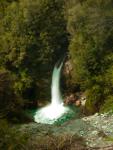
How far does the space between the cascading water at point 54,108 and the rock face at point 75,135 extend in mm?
8442

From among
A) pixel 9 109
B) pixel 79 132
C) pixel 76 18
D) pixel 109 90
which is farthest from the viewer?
pixel 76 18

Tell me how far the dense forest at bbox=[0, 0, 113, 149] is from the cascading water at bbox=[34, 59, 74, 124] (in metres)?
0.59

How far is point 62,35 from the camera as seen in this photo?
4191 centimetres

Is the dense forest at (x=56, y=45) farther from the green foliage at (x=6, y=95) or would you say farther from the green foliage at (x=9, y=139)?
the green foliage at (x=9, y=139)

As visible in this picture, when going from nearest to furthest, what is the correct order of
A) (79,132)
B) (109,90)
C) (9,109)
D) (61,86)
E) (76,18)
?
(79,132) < (9,109) < (109,90) < (76,18) < (61,86)

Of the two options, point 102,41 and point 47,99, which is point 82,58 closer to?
point 102,41

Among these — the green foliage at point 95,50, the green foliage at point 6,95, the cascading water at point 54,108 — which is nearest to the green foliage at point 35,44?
the cascading water at point 54,108

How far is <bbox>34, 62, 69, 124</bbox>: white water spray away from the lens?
36250 millimetres

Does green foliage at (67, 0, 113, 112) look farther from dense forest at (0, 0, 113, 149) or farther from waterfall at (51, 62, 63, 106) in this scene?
waterfall at (51, 62, 63, 106)

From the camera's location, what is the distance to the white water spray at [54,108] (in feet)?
119

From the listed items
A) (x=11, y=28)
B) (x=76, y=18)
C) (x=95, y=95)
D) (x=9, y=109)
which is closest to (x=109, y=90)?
(x=95, y=95)

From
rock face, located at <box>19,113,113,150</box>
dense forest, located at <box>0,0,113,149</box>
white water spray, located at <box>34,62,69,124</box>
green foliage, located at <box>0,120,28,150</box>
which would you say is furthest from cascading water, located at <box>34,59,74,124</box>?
green foliage, located at <box>0,120,28,150</box>

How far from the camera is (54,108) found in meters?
39.0

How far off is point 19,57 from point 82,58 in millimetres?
8297
